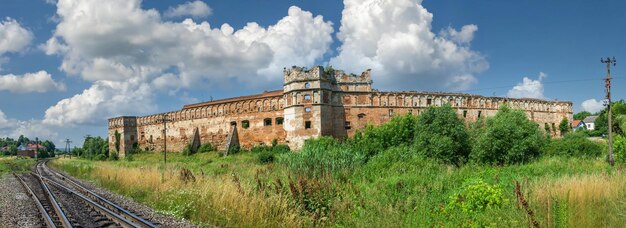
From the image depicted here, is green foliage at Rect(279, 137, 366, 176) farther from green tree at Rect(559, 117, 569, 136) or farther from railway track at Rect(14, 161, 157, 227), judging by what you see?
green tree at Rect(559, 117, 569, 136)

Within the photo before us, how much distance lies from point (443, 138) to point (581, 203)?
17.6 meters

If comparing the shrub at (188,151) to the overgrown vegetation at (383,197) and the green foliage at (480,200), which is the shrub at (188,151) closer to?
the overgrown vegetation at (383,197)

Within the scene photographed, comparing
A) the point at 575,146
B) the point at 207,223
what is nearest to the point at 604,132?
the point at 575,146

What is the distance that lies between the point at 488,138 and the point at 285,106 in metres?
18.2

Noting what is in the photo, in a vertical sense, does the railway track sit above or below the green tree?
below

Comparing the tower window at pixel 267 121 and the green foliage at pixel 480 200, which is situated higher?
the tower window at pixel 267 121

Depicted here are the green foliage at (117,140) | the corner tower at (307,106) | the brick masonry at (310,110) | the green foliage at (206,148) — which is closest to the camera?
the corner tower at (307,106)

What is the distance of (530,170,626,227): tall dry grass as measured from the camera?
6508 mm

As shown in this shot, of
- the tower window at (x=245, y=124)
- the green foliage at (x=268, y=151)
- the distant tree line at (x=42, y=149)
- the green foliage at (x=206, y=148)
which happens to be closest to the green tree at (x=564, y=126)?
the green foliage at (x=268, y=151)

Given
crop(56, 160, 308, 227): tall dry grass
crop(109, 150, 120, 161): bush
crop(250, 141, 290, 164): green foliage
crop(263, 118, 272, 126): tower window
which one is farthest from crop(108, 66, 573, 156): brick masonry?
crop(56, 160, 308, 227): tall dry grass

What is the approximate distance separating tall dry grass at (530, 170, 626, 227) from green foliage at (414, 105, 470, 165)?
15.3m

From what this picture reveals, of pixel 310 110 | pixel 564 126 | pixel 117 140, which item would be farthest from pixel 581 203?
pixel 117 140

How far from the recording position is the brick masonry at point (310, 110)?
115 feet

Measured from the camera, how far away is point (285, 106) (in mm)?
36594
